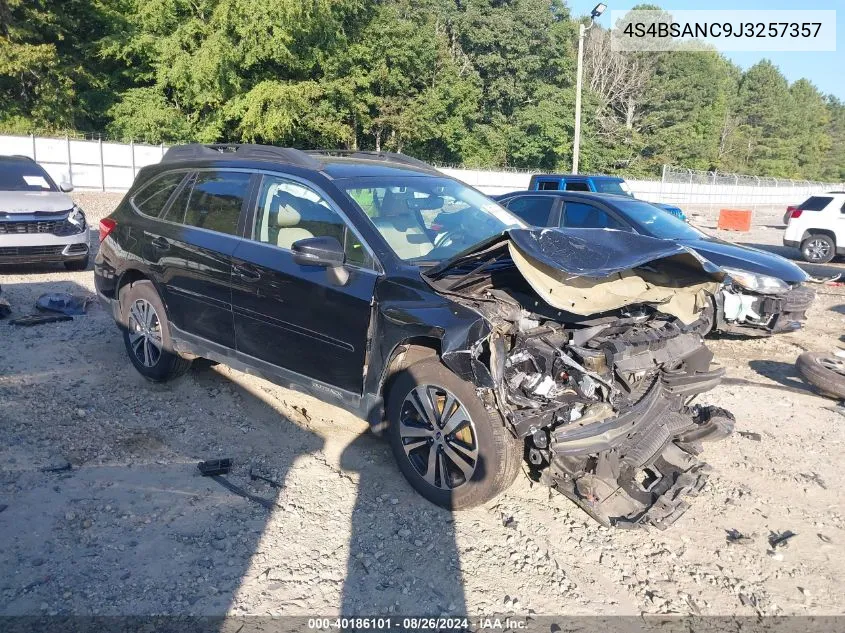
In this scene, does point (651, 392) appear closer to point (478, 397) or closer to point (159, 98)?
point (478, 397)

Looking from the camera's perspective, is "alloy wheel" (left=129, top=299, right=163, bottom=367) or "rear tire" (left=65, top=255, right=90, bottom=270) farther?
"rear tire" (left=65, top=255, right=90, bottom=270)

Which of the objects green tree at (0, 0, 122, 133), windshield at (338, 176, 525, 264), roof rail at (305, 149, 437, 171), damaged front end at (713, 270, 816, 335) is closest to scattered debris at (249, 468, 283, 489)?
windshield at (338, 176, 525, 264)

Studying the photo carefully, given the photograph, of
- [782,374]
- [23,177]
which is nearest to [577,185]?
[782,374]

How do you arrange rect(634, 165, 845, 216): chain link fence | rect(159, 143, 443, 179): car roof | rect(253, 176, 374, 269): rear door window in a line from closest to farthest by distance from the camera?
rect(253, 176, 374, 269): rear door window, rect(159, 143, 443, 179): car roof, rect(634, 165, 845, 216): chain link fence

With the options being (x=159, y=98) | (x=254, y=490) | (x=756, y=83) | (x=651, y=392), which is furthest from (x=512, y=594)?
(x=756, y=83)

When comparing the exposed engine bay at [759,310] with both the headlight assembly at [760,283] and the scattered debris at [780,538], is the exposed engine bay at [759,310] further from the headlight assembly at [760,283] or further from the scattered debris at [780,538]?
the scattered debris at [780,538]

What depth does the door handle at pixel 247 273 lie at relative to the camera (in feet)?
15.3

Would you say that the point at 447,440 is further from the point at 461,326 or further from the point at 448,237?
the point at 448,237

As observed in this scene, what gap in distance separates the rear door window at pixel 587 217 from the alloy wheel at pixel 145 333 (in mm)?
5446

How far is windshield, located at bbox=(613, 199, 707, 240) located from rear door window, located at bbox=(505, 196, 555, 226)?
93 centimetres

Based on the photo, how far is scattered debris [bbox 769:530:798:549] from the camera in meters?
3.69

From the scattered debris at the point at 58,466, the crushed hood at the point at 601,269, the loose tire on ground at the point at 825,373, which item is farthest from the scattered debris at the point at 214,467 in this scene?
the loose tire on ground at the point at 825,373

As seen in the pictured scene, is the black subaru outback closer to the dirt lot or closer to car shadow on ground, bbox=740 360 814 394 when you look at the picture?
the dirt lot

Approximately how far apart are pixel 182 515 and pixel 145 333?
241 cm
